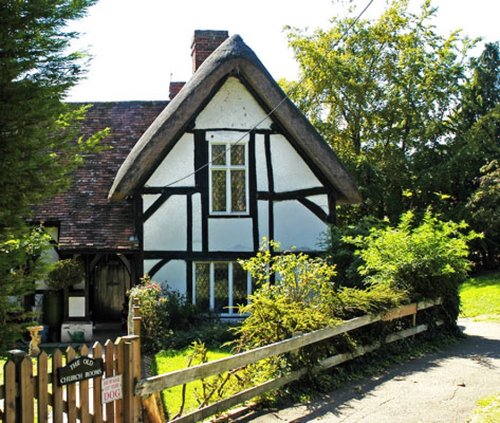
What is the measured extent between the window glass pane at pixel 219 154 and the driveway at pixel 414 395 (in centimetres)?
692

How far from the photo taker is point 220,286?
14523 mm

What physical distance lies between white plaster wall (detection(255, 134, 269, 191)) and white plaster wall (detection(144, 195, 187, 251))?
1.89 meters

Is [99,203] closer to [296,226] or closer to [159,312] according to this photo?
[159,312]

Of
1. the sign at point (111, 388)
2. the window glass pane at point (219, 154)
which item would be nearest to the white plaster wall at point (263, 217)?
the window glass pane at point (219, 154)

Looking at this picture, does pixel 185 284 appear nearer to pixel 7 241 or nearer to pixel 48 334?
pixel 48 334

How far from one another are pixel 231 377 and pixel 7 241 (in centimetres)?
342

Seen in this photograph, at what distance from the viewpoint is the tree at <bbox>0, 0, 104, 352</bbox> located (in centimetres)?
539

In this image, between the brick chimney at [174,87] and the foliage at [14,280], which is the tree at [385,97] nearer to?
the brick chimney at [174,87]

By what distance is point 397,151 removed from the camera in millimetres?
26844

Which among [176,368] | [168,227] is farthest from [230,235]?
[176,368]

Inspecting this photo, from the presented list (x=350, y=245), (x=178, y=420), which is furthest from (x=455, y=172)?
(x=178, y=420)

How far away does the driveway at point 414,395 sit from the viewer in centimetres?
679

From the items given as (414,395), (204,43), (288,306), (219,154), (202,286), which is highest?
(204,43)

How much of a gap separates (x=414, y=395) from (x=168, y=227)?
8093 mm
